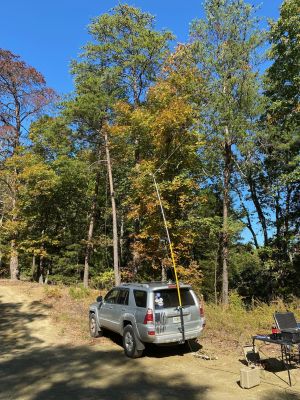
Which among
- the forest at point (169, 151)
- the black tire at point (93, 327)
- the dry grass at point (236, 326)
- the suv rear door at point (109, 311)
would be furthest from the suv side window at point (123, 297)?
the forest at point (169, 151)

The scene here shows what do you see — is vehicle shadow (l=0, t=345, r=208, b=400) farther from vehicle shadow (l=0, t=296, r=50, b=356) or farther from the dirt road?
vehicle shadow (l=0, t=296, r=50, b=356)

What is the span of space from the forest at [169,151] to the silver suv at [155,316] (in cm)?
1002

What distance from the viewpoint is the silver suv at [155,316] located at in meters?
9.92

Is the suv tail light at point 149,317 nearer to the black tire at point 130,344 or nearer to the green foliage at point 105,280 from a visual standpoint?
the black tire at point 130,344

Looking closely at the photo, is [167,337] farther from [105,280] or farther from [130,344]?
[105,280]

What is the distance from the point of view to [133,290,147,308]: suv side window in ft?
33.9

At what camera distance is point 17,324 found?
16.2 meters

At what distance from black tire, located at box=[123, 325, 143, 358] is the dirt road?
196 mm

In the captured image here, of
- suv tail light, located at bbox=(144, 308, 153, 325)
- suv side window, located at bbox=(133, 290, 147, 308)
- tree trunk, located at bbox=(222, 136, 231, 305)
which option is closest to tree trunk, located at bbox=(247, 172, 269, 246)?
tree trunk, located at bbox=(222, 136, 231, 305)

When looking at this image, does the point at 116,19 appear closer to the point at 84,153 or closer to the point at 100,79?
the point at 100,79

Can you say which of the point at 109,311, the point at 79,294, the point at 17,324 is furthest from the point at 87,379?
the point at 79,294

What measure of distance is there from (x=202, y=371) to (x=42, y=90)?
29611 millimetres

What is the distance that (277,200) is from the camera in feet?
99.1

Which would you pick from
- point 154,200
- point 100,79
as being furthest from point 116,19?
point 154,200
